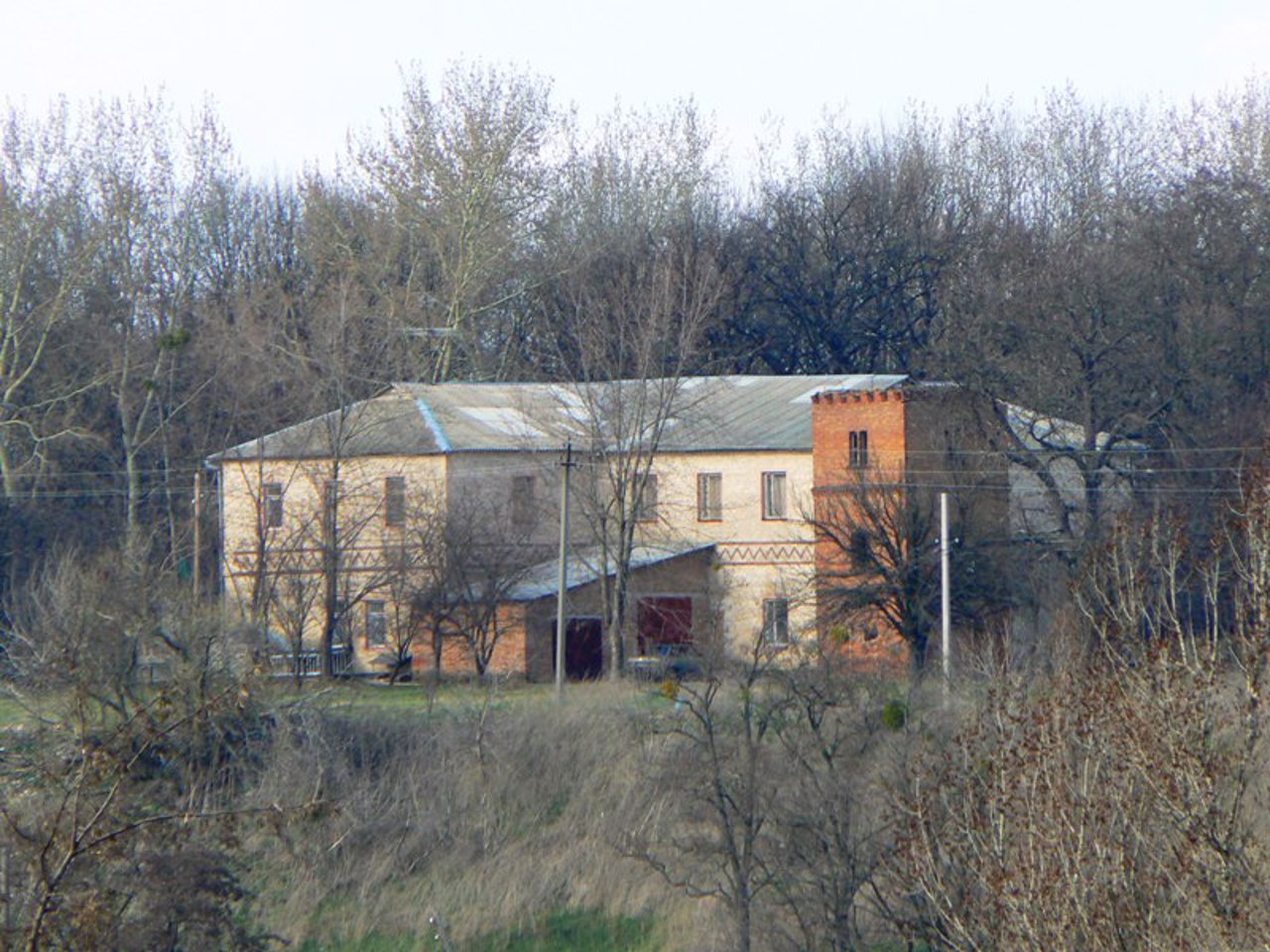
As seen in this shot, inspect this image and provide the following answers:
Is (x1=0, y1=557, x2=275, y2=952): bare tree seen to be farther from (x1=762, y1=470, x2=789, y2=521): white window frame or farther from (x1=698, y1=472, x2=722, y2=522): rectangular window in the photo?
(x1=762, y1=470, x2=789, y2=521): white window frame

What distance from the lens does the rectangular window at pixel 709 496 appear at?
4053cm

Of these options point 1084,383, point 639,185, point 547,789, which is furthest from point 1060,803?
point 639,185

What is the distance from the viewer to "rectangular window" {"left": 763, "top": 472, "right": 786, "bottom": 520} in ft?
131

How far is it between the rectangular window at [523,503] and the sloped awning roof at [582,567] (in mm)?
1073

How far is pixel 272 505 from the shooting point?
39.0m

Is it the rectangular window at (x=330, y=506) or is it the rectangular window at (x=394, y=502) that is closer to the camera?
the rectangular window at (x=330, y=506)

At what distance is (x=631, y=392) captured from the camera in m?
40.0

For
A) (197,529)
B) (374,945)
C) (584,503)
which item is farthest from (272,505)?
(374,945)

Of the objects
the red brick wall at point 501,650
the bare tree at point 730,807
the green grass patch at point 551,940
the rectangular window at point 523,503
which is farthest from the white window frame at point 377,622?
the green grass patch at point 551,940

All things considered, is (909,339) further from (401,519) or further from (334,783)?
(334,783)

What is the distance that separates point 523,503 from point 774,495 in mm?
6096

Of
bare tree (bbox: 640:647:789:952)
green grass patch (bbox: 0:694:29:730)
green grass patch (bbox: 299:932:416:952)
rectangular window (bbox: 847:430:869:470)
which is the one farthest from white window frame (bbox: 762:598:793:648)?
green grass patch (bbox: 0:694:29:730)

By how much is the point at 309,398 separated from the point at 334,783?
21.2 metres

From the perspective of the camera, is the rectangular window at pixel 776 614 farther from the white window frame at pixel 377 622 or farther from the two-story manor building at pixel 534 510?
the white window frame at pixel 377 622
